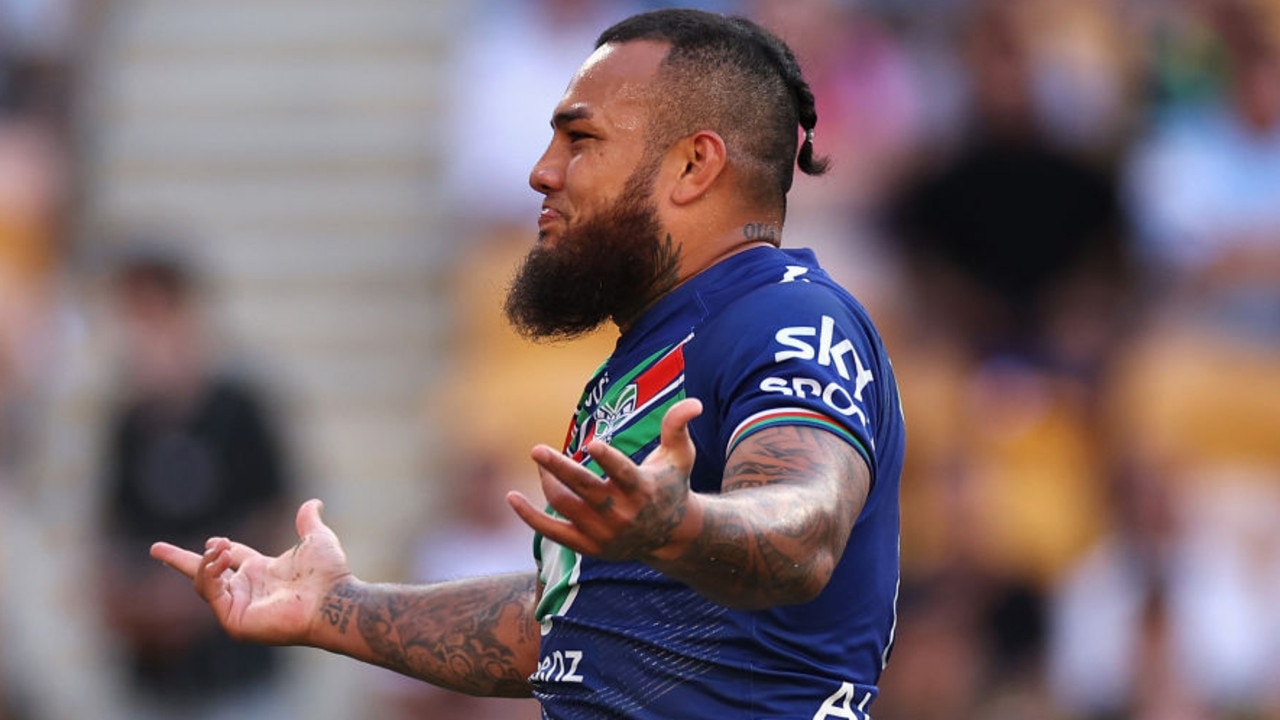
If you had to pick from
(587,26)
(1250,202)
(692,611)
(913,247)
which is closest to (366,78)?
(587,26)

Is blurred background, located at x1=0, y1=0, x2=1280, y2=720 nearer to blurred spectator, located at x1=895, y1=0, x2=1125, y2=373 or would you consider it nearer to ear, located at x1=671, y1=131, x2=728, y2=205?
blurred spectator, located at x1=895, y1=0, x2=1125, y2=373

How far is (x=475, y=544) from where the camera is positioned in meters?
9.38

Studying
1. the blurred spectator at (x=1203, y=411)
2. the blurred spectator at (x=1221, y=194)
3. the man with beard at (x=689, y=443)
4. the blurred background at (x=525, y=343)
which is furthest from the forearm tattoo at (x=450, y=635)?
the blurred spectator at (x=1221, y=194)

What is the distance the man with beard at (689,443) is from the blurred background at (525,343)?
4.59m

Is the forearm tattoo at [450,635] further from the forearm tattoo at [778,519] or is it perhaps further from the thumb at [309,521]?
the forearm tattoo at [778,519]

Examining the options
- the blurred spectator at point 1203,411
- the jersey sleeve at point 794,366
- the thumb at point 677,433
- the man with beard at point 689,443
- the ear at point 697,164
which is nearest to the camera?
the thumb at point 677,433

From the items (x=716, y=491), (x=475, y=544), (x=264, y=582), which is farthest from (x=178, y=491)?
(x=716, y=491)

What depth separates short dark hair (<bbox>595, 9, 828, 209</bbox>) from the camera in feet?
12.9

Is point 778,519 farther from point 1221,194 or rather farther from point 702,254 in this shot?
point 1221,194

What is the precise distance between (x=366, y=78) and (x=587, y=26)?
1863mm

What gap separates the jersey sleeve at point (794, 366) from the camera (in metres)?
3.40

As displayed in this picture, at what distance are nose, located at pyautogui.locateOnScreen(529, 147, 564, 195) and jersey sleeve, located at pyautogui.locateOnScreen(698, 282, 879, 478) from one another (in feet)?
1.58

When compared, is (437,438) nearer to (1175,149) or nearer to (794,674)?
(1175,149)

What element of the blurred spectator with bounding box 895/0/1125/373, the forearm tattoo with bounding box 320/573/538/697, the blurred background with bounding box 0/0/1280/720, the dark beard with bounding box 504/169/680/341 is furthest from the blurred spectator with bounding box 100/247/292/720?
the dark beard with bounding box 504/169/680/341
